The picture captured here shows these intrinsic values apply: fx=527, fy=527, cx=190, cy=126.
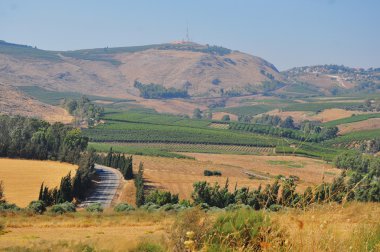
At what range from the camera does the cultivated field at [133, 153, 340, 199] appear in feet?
258

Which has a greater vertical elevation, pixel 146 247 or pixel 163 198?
pixel 146 247

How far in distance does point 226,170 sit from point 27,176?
40128 millimetres

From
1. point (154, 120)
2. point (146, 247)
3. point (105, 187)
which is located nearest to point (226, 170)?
point (105, 187)

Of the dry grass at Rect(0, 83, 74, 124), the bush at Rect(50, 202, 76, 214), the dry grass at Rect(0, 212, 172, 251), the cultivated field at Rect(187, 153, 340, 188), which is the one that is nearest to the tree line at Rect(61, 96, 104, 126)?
the dry grass at Rect(0, 83, 74, 124)

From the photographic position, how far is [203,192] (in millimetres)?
53656

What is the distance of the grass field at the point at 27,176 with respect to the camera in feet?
192

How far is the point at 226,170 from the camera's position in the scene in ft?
323

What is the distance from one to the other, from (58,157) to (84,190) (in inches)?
1014

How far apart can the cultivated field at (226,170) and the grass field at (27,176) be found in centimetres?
1339

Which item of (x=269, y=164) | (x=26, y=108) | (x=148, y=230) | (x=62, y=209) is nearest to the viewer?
(x=148, y=230)

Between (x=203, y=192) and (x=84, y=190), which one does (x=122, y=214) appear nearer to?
(x=203, y=192)

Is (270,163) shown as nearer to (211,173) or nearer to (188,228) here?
(211,173)

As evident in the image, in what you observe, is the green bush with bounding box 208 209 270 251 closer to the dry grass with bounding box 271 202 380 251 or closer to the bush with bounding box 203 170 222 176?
the dry grass with bounding box 271 202 380 251

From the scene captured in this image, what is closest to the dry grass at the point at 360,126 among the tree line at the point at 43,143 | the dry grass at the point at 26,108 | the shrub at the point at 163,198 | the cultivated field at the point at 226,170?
the cultivated field at the point at 226,170
